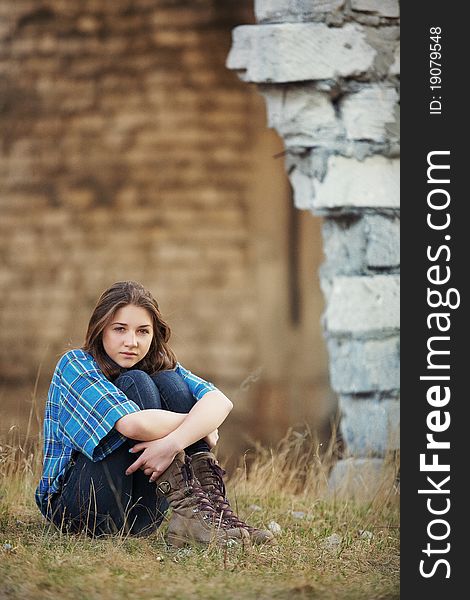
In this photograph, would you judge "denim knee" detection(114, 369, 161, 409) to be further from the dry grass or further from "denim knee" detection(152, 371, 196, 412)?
the dry grass

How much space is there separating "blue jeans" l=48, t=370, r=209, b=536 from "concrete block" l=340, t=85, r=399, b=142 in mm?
1624

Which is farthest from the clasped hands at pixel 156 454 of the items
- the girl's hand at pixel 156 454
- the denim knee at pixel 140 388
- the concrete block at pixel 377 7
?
the concrete block at pixel 377 7

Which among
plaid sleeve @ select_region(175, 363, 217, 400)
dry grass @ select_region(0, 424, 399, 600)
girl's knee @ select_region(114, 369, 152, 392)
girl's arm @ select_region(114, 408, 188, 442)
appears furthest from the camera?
plaid sleeve @ select_region(175, 363, 217, 400)

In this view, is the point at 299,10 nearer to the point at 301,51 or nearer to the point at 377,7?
the point at 301,51

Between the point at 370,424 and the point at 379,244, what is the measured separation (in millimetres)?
744

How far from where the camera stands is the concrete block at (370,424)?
422cm

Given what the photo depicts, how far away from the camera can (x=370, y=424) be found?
4246mm

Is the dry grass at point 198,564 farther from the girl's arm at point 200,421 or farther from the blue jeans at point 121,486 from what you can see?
the girl's arm at point 200,421

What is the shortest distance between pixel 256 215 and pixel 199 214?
36 cm

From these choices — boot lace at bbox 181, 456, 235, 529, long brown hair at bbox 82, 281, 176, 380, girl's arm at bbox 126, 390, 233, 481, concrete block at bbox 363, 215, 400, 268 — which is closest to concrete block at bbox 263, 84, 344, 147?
concrete block at bbox 363, 215, 400, 268

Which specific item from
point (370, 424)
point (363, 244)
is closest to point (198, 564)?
point (370, 424)

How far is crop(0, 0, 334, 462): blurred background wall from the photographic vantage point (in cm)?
626

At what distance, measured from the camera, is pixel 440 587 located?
2.86 meters

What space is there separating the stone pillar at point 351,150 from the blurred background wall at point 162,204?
1.96 metres
